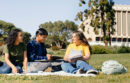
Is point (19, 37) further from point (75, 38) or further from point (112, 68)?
point (112, 68)

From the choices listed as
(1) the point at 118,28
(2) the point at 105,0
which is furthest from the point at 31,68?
(1) the point at 118,28

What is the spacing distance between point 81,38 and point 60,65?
926mm

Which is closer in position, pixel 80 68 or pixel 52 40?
pixel 80 68

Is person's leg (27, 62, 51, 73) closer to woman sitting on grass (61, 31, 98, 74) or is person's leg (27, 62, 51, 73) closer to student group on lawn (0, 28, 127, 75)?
student group on lawn (0, 28, 127, 75)

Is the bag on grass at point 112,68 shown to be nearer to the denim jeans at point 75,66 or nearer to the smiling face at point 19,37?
the denim jeans at point 75,66

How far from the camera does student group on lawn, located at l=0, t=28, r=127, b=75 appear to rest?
651 cm

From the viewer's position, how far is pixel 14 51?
6.66m

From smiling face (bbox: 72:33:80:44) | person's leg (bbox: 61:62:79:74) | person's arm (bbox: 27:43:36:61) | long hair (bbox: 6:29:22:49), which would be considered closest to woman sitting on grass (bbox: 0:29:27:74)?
long hair (bbox: 6:29:22:49)

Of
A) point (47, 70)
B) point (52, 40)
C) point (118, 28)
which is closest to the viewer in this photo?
point (47, 70)

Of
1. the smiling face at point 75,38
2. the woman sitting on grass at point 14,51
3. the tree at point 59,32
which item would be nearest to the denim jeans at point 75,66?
the smiling face at point 75,38

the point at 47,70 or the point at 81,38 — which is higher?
the point at 81,38

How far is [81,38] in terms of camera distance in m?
6.78

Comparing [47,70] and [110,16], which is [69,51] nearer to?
[47,70]

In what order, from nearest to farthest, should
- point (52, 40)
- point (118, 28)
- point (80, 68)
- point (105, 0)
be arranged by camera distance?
point (80, 68), point (105, 0), point (52, 40), point (118, 28)
